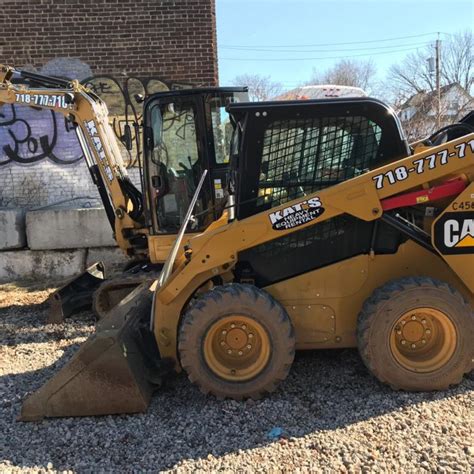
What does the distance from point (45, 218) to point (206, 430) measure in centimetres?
597

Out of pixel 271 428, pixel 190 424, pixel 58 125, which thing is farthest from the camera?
pixel 58 125

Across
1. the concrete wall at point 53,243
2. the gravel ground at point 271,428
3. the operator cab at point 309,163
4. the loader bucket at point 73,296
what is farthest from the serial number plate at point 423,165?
the concrete wall at point 53,243

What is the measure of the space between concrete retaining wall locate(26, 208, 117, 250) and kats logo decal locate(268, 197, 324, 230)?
5285mm

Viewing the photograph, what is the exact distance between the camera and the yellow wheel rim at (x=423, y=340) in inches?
140

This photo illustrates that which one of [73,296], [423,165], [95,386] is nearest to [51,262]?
[73,296]

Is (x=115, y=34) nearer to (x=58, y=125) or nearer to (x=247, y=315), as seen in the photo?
(x=58, y=125)

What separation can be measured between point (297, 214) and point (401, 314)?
1004 millimetres

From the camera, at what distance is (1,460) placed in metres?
3.12

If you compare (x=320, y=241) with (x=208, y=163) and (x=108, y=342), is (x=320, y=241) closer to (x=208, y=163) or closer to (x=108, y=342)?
(x=108, y=342)

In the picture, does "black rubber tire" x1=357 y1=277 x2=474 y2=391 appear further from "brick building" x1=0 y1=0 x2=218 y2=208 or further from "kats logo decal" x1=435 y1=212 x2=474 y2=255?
"brick building" x1=0 y1=0 x2=218 y2=208

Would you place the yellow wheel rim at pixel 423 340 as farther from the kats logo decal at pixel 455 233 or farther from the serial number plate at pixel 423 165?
the serial number plate at pixel 423 165

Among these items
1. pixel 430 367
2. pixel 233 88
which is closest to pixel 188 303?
pixel 430 367

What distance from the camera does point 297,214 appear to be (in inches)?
142

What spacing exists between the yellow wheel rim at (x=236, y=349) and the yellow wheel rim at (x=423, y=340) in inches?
36.9
